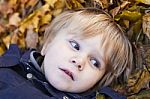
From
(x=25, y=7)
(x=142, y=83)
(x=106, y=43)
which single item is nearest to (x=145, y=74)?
(x=142, y=83)

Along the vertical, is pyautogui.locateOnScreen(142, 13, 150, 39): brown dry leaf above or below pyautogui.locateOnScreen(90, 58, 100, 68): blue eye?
above

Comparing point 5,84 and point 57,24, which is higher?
point 57,24

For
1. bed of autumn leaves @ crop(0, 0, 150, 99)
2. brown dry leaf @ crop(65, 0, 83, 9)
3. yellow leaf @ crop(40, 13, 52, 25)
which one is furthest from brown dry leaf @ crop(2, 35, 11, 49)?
brown dry leaf @ crop(65, 0, 83, 9)

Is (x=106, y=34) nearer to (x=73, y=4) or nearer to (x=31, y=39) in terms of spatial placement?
(x=73, y=4)

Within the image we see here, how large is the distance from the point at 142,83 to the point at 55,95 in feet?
1.02

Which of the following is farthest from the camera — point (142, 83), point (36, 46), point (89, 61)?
point (36, 46)

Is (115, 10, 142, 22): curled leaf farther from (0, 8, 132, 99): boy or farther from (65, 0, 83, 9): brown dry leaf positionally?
(65, 0, 83, 9): brown dry leaf

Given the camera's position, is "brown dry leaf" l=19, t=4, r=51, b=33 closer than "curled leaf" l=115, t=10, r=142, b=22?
No

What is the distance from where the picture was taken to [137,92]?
63.1 inches

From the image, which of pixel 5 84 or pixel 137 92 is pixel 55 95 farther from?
pixel 137 92

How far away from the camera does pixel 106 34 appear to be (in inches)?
60.9

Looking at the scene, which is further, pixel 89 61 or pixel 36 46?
pixel 36 46

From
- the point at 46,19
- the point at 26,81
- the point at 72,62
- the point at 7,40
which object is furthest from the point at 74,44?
the point at 7,40

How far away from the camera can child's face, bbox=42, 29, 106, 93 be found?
4.84 ft
